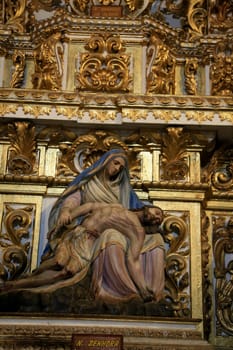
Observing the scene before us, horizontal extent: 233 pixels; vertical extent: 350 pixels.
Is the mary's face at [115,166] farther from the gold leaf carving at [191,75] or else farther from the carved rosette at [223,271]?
the gold leaf carving at [191,75]

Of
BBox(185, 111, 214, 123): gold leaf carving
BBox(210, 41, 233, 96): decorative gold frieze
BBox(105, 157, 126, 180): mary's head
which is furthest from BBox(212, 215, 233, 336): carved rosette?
BBox(210, 41, 233, 96): decorative gold frieze

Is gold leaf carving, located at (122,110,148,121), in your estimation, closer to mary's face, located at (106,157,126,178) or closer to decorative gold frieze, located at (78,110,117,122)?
decorative gold frieze, located at (78,110,117,122)

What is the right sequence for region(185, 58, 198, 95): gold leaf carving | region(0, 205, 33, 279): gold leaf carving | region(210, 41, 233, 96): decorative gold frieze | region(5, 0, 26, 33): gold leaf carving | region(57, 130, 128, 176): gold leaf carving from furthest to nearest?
region(5, 0, 26, 33): gold leaf carving < region(185, 58, 198, 95): gold leaf carving < region(210, 41, 233, 96): decorative gold frieze < region(57, 130, 128, 176): gold leaf carving < region(0, 205, 33, 279): gold leaf carving

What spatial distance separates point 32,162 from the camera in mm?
6777

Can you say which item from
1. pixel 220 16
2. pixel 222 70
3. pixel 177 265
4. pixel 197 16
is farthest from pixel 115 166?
pixel 220 16

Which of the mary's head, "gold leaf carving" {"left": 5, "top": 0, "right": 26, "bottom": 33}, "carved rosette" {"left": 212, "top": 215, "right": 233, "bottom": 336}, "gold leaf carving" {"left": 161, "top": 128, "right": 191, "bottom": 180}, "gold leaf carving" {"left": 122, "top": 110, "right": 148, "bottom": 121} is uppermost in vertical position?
"gold leaf carving" {"left": 5, "top": 0, "right": 26, "bottom": 33}

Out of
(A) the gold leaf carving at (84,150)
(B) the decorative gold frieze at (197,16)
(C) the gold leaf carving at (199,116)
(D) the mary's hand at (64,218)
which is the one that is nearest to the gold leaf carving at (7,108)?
(A) the gold leaf carving at (84,150)

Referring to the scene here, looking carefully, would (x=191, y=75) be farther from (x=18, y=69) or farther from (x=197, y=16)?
(x=18, y=69)

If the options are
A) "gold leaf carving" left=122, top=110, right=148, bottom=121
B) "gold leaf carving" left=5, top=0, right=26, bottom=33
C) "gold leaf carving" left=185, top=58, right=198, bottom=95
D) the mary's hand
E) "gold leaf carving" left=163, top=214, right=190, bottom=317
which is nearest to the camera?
the mary's hand

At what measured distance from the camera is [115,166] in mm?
6148

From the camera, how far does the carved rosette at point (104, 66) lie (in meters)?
7.07

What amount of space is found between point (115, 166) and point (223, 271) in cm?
147

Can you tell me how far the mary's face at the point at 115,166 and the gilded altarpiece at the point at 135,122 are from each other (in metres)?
0.51

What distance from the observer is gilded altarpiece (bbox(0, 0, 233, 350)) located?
6406 mm
